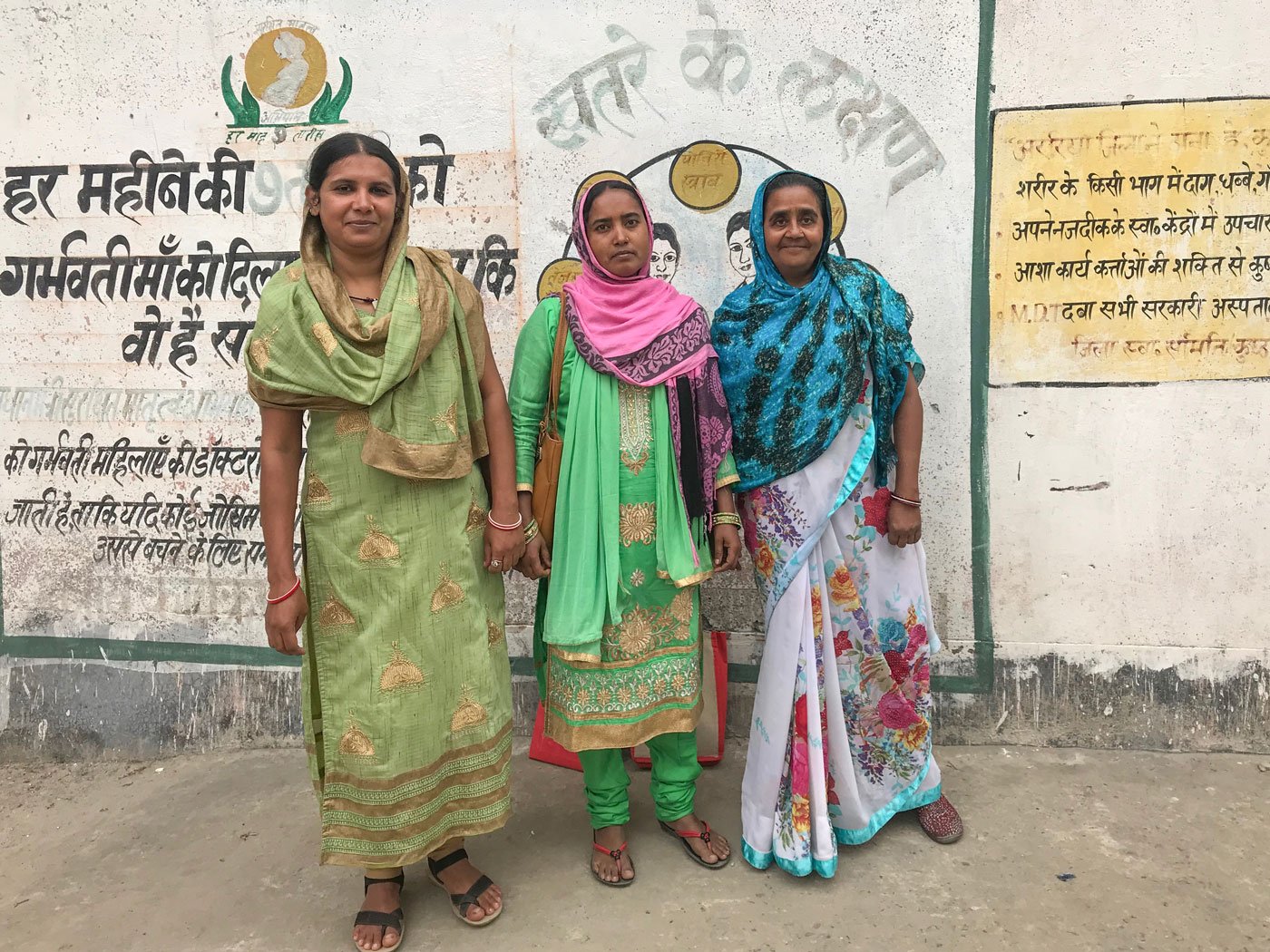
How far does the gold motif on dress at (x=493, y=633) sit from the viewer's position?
2.29 m

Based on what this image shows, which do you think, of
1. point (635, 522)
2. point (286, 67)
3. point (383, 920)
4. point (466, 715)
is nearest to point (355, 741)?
point (466, 715)

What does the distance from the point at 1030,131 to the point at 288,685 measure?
3305mm

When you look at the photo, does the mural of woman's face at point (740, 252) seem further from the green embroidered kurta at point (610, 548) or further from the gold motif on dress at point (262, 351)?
the gold motif on dress at point (262, 351)

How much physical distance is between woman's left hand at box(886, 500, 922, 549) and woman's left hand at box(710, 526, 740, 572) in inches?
17.1

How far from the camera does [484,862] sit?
257cm

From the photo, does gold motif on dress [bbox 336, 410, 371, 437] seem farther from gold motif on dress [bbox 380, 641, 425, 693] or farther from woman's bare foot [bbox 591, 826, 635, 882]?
woman's bare foot [bbox 591, 826, 635, 882]

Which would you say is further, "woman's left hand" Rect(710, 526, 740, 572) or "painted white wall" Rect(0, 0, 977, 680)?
"painted white wall" Rect(0, 0, 977, 680)

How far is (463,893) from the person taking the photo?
2.32 m

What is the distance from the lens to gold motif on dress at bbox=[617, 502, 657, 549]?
7.63 feet

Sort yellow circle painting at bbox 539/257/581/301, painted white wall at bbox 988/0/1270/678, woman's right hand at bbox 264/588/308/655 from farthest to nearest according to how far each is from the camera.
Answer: yellow circle painting at bbox 539/257/581/301 < painted white wall at bbox 988/0/1270/678 < woman's right hand at bbox 264/588/308/655

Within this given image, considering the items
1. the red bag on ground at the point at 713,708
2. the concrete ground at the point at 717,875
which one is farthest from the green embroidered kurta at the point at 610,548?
the red bag on ground at the point at 713,708

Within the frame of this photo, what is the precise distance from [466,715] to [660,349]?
1.06 meters

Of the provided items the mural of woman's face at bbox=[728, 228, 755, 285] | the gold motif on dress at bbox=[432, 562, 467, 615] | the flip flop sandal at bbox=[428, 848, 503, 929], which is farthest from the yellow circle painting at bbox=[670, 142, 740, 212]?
the flip flop sandal at bbox=[428, 848, 503, 929]

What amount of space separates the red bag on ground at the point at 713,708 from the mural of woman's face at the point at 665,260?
1.29 metres
